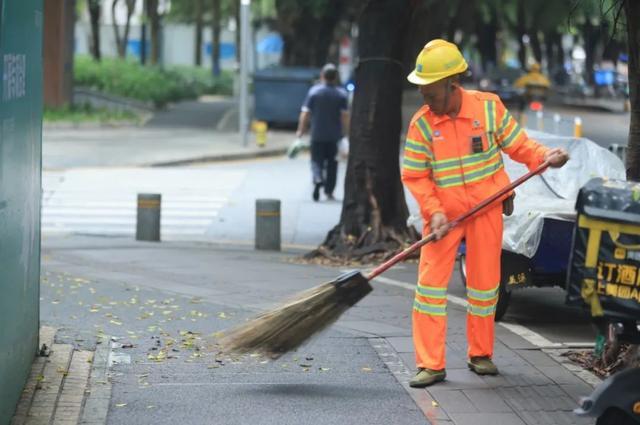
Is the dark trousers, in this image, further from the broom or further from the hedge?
the hedge

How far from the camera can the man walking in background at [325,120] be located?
1856 cm

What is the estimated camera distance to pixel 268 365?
7742mm

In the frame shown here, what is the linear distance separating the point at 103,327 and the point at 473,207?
2.89 meters

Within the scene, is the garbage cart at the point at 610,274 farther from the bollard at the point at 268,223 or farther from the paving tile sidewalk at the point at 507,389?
the bollard at the point at 268,223

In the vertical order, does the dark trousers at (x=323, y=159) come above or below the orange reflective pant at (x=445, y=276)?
below

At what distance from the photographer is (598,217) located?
5141mm

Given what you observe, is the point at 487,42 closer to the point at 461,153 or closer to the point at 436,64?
the point at 461,153

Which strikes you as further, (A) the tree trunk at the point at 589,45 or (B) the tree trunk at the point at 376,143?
(A) the tree trunk at the point at 589,45

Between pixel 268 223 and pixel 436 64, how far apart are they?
24.6ft

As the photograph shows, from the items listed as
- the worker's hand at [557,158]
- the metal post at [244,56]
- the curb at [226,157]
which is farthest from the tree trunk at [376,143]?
the metal post at [244,56]

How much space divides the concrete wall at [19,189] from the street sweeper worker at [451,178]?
6.46 ft

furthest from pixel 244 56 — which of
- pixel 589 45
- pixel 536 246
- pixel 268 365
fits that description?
pixel 589 45

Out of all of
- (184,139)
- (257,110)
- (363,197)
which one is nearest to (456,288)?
(363,197)

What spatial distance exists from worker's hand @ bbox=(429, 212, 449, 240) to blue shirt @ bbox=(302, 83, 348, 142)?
11.5 m
